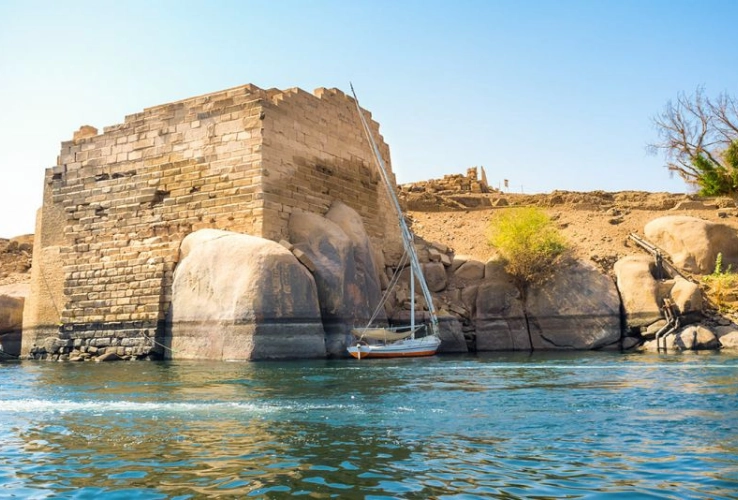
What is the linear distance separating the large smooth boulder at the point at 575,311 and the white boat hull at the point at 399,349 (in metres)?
3.04

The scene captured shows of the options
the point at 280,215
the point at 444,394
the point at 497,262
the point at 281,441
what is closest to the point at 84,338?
the point at 280,215

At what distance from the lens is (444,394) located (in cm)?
879

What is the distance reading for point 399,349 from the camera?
1625cm

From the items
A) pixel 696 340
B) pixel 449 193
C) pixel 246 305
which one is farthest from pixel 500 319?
pixel 449 193

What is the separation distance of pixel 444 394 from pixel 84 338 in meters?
12.3

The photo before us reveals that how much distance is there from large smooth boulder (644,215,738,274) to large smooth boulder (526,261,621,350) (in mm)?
3547

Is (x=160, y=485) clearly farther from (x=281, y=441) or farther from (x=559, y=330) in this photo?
(x=559, y=330)

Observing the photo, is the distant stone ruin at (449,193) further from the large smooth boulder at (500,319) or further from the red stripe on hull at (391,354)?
the red stripe on hull at (391,354)

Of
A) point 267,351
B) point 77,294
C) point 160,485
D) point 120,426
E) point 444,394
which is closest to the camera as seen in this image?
point 160,485

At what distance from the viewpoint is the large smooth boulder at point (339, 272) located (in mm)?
15984

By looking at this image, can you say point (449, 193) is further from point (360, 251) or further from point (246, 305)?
point (246, 305)

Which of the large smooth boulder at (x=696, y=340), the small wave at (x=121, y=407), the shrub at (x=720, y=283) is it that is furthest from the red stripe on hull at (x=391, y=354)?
the small wave at (x=121, y=407)

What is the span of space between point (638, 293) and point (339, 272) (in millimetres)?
7166

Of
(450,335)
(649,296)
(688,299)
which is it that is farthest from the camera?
(450,335)
